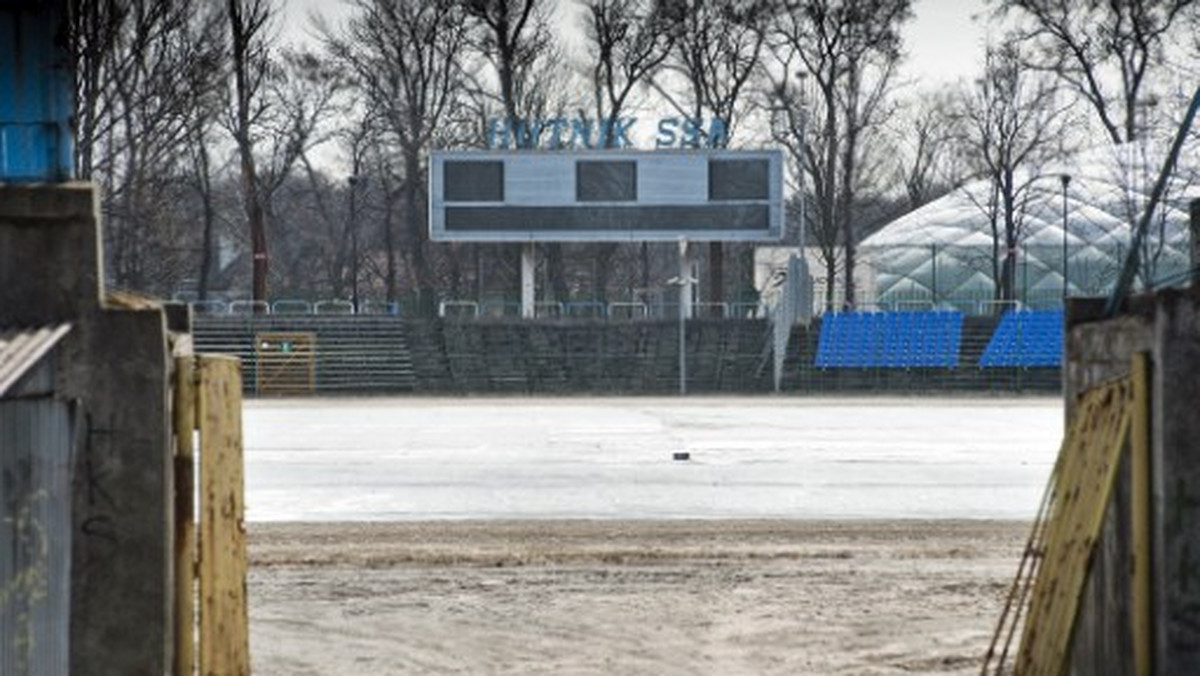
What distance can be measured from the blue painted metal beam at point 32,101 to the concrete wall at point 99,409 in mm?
490

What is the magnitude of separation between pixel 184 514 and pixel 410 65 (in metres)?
64.7

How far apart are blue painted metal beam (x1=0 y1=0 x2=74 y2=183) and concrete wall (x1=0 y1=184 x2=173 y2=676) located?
0.49m


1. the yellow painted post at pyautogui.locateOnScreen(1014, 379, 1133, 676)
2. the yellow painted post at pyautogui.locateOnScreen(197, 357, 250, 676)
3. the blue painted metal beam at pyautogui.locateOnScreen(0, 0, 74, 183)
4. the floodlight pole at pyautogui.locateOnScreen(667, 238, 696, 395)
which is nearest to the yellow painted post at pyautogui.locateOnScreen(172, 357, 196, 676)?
the yellow painted post at pyautogui.locateOnScreen(197, 357, 250, 676)

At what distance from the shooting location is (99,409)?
9.55 meters

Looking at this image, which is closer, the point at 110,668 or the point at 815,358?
the point at 110,668

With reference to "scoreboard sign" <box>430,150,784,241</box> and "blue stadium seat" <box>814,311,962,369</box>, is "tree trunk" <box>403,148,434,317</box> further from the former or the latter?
"blue stadium seat" <box>814,311,962,369</box>

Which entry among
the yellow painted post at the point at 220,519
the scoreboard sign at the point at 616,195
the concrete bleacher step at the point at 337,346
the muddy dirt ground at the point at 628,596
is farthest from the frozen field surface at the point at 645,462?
the scoreboard sign at the point at 616,195

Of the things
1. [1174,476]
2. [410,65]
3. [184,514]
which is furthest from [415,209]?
[1174,476]

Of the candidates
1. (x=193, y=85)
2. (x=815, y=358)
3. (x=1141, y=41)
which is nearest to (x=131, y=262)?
(x=193, y=85)

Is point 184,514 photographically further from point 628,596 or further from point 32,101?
point 628,596

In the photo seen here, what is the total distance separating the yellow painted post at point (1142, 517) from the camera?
9305 millimetres

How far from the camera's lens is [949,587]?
17016 millimetres

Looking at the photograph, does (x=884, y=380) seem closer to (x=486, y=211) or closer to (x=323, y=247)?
(x=486, y=211)

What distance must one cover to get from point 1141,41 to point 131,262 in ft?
116
